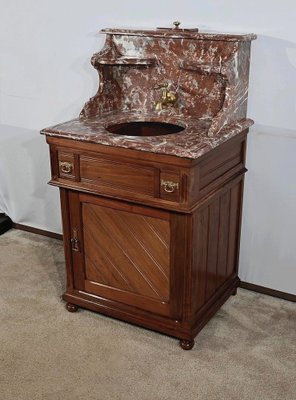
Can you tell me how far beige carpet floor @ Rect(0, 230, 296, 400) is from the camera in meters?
1.93

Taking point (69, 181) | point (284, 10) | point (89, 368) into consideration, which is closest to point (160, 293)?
point (89, 368)

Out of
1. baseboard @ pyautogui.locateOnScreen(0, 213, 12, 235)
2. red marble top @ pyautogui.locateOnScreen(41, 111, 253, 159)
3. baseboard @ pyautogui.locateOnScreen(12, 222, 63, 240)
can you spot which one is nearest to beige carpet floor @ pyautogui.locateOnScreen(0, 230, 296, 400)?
baseboard @ pyautogui.locateOnScreen(12, 222, 63, 240)

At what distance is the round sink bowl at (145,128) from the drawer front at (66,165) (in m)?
0.27

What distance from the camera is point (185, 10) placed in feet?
7.45

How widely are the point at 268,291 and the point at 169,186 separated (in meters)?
0.93

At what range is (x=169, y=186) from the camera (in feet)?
6.18

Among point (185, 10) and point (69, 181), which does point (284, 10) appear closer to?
point (185, 10)

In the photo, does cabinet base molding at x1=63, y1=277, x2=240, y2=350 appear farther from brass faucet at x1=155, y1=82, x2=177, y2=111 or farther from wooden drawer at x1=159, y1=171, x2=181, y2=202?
brass faucet at x1=155, y1=82, x2=177, y2=111

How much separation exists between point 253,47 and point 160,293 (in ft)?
3.52

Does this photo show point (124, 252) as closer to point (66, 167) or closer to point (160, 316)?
point (160, 316)

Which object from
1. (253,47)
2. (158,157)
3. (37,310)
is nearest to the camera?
(158,157)

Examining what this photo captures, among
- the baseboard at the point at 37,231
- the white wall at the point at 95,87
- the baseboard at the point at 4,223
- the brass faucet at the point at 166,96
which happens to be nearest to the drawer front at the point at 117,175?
the brass faucet at the point at 166,96

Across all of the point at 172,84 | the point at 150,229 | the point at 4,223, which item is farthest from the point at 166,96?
the point at 4,223

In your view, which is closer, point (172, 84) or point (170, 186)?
point (170, 186)
